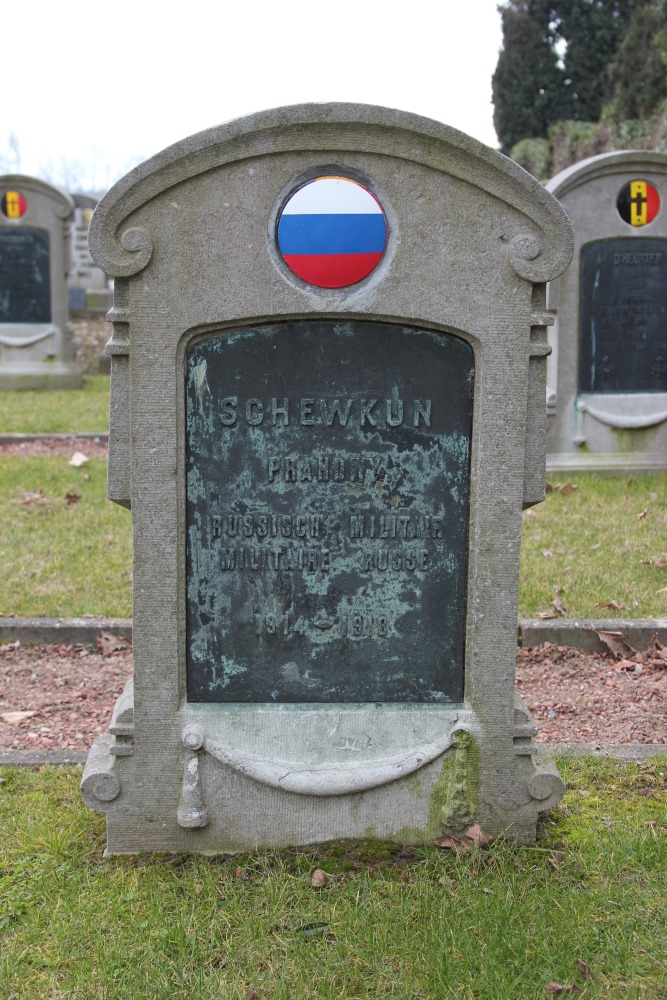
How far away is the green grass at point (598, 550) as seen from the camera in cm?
523

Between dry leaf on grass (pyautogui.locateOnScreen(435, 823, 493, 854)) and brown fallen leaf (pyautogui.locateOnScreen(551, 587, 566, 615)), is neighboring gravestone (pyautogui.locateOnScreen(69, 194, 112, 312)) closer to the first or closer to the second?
brown fallen leaf (pyautogui.locateOnScreen(551, 587, 566, 615))

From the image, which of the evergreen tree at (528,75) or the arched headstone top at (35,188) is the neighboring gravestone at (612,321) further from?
the evergreen tree at (528,75)

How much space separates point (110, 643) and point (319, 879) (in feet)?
7.34

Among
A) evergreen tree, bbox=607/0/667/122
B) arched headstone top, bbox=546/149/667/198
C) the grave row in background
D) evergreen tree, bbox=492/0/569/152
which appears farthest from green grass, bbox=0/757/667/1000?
evergreen tree, bbox=492/0/569/152

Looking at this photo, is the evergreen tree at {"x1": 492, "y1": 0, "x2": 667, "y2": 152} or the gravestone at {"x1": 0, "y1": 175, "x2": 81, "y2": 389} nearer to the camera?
the gravestone at {"x1": 0, "y1": 175, "x2": 81, "y2": 389}

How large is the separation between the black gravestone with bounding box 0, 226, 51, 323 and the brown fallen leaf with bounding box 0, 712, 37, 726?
9.56m

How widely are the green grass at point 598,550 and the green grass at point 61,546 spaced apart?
2277 mm

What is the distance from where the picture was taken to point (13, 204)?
40.8ft

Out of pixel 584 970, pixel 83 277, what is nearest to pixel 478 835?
pixel 584 970

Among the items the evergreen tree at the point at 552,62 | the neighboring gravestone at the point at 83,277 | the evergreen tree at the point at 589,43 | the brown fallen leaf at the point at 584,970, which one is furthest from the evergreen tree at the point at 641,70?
the brown fallen leaf at the point at 584,970

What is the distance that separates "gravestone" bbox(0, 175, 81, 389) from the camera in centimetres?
1244

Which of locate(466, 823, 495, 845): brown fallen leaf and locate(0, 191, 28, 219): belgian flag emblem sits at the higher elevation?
locate(0, 191, 28, 219): belgian flag emblem

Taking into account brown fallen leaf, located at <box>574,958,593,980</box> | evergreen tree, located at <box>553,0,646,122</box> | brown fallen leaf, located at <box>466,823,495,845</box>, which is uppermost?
evergreen tree, located at <box>553,0,646,122</box>

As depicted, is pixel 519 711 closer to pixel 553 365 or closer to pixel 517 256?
pixel 517 256
